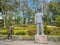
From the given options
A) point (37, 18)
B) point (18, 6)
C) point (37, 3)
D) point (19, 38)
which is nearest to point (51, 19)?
point (37, 3)

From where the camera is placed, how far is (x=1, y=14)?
131ft

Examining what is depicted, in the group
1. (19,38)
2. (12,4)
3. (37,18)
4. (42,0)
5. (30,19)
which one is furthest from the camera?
(30,19)

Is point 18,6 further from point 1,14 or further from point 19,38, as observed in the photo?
point 19,38

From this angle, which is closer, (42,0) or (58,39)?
(58,39)

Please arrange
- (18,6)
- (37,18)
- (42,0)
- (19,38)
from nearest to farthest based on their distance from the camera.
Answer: (37,18) < (19,38) < (18,6) < (42,0)

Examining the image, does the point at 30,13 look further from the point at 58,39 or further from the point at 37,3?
the point at 58,39

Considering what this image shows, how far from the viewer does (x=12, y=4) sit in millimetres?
36031

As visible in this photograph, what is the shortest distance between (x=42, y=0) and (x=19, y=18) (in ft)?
22.0

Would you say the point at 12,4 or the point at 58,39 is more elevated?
the point at 12,4

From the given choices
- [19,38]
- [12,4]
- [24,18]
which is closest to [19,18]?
[24,18]

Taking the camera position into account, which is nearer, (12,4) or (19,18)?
(12,4)

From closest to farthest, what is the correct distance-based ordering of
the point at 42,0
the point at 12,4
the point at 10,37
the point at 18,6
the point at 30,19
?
the point at 10,37 < the point at 12,4 < the point at 18,6 < the point at 42,0 < the point at 30,19

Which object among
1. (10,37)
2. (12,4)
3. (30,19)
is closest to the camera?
(10,37)

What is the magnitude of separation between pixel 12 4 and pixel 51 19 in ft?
36.9
